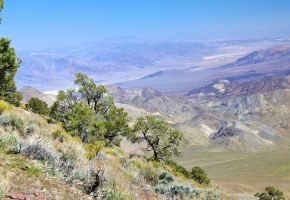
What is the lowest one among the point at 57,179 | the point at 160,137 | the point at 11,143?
the point at 160,137

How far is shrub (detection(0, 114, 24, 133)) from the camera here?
70.3ft

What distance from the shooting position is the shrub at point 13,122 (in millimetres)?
21422

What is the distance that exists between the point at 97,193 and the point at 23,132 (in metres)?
9.94

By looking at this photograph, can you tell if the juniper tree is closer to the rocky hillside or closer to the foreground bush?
the rocky hillside

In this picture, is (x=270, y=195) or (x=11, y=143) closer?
(x=11, y=143)

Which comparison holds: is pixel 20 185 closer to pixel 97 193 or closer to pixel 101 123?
pixel 97 193

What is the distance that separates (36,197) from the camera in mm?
10984

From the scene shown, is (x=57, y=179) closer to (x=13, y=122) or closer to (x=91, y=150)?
(x=13, y=122)


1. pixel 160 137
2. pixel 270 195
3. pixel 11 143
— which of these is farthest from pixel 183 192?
pixel 270 195

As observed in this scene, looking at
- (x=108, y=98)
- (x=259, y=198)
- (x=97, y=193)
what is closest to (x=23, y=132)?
(x=97, y=193)

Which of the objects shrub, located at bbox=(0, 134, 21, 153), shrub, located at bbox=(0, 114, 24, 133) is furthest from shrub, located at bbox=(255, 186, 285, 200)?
shrub, located at bbox=(0, 134, 21, 153)

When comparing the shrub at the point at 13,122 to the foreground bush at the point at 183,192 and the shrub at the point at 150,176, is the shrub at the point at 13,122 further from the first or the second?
the foreground bush at the point at 183,192

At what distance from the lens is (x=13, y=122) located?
22.0 m

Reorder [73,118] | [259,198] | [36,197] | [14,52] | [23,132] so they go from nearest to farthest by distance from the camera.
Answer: [36,197] < [23,132] < [14,52] < [73,118] < [259,198]
